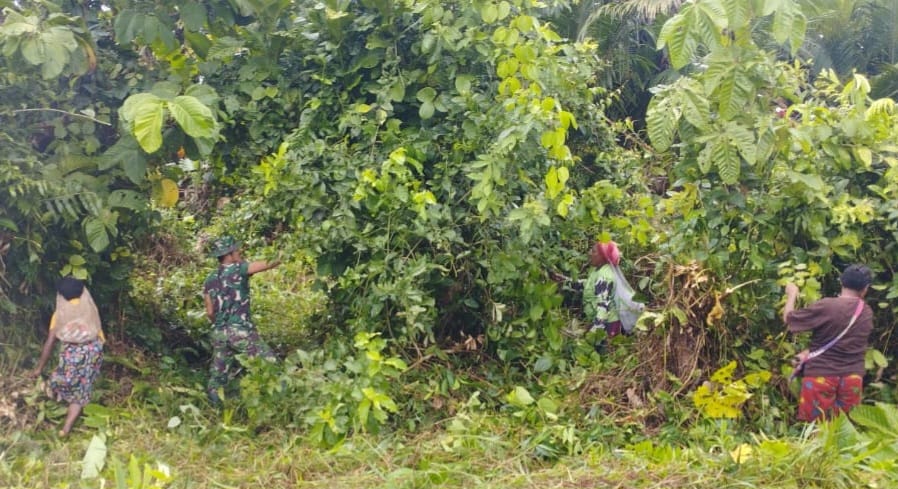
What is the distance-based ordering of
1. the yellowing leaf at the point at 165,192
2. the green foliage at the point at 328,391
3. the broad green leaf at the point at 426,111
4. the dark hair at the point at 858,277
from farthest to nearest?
the yellowing leaf at the point at 165,192, the broad green leaf at the point at 426,111, the green foliage at the point at 328,391, the dark hair at the point at 858,277

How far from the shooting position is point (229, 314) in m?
5.60

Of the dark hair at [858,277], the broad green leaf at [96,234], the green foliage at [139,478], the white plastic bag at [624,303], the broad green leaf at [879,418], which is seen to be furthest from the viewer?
the white plastic bag at [624,303]

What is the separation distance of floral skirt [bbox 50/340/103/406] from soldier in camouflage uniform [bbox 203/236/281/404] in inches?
30.5

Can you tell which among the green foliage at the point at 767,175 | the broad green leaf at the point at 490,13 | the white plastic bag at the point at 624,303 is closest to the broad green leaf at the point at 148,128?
the broad green leaf at the point at 490,13

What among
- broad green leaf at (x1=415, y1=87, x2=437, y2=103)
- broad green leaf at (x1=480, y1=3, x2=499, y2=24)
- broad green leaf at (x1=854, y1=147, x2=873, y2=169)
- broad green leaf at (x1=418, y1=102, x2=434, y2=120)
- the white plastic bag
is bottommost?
the white plastic bag

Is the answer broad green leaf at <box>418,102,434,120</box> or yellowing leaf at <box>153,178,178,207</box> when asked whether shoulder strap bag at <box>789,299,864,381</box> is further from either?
yellowing leaf at <box>153,178,178,207</box>

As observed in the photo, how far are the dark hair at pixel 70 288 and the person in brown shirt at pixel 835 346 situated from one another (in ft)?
13.6

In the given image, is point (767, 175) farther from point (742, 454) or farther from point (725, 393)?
point (742, 454)

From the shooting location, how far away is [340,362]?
501 cm

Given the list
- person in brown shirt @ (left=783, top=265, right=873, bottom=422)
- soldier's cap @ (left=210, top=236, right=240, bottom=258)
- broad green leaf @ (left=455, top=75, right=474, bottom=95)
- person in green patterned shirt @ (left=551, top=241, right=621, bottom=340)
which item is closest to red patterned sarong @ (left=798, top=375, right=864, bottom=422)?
person in brown shirt @ (left=783, top=265, right=873, bottom=422)

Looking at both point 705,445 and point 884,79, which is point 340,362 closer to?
point 705,445

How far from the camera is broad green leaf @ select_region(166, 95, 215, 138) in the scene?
4.44m

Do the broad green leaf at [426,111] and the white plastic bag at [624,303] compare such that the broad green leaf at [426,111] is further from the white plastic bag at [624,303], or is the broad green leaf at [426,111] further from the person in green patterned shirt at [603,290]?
the white plastic bag at [624,303]

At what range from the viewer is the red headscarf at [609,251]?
577cm
